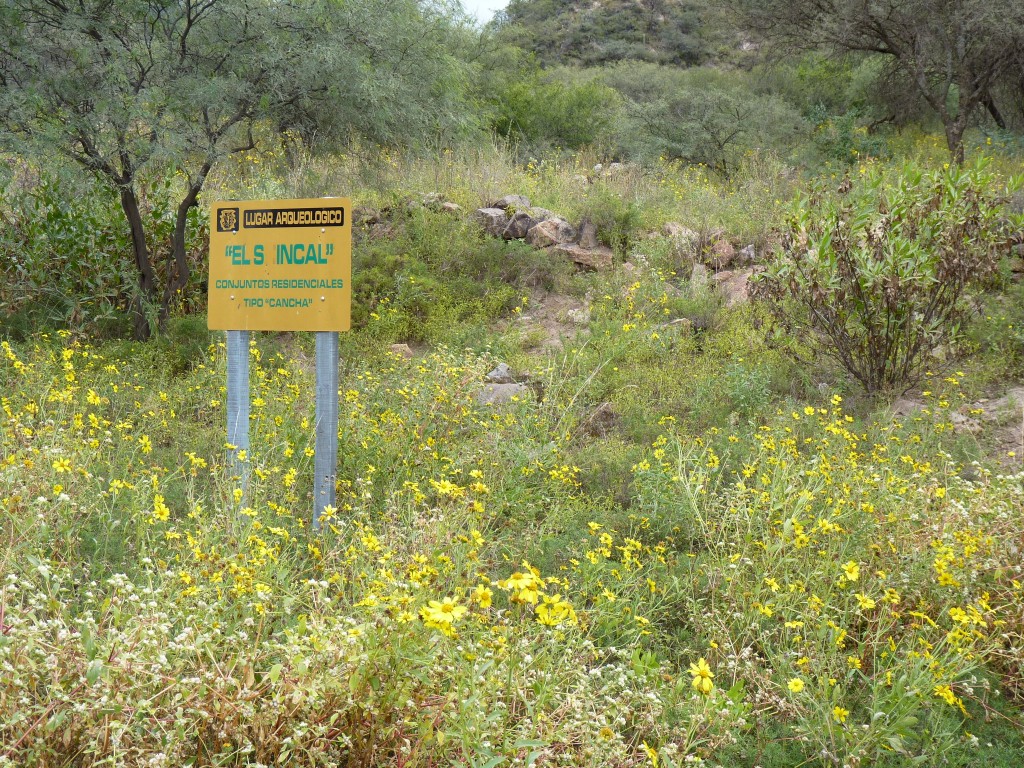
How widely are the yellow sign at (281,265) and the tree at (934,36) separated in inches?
370

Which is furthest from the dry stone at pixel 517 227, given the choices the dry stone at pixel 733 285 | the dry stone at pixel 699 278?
the dry stone at pixel 733 285

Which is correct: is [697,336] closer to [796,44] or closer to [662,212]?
[662,212]

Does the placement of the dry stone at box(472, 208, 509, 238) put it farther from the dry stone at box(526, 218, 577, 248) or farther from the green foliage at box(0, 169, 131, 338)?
the green foliage at box(0, 169, 131, 338)

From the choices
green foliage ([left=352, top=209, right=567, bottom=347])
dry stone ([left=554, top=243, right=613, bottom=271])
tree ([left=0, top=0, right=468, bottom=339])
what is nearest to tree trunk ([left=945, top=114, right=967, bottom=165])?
dry stone ([left=554, top=243, right=613, bottom=271])

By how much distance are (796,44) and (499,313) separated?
30.0 feet

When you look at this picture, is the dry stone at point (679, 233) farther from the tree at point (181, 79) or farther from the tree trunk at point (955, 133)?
the tree trunk at point (955, 133)

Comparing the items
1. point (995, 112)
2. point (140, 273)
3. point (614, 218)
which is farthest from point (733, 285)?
point (995, 112)

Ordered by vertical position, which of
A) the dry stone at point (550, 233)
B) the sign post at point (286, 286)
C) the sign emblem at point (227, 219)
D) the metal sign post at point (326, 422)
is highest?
the dry stone at point (550, 233)

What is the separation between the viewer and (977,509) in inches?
128

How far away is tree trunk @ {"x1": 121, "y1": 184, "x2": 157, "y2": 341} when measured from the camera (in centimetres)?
685

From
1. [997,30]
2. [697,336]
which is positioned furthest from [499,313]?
[997,30]

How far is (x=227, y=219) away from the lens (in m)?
3.76

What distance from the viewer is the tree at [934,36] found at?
11.1m

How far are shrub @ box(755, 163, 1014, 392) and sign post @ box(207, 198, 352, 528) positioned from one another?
3280mm
